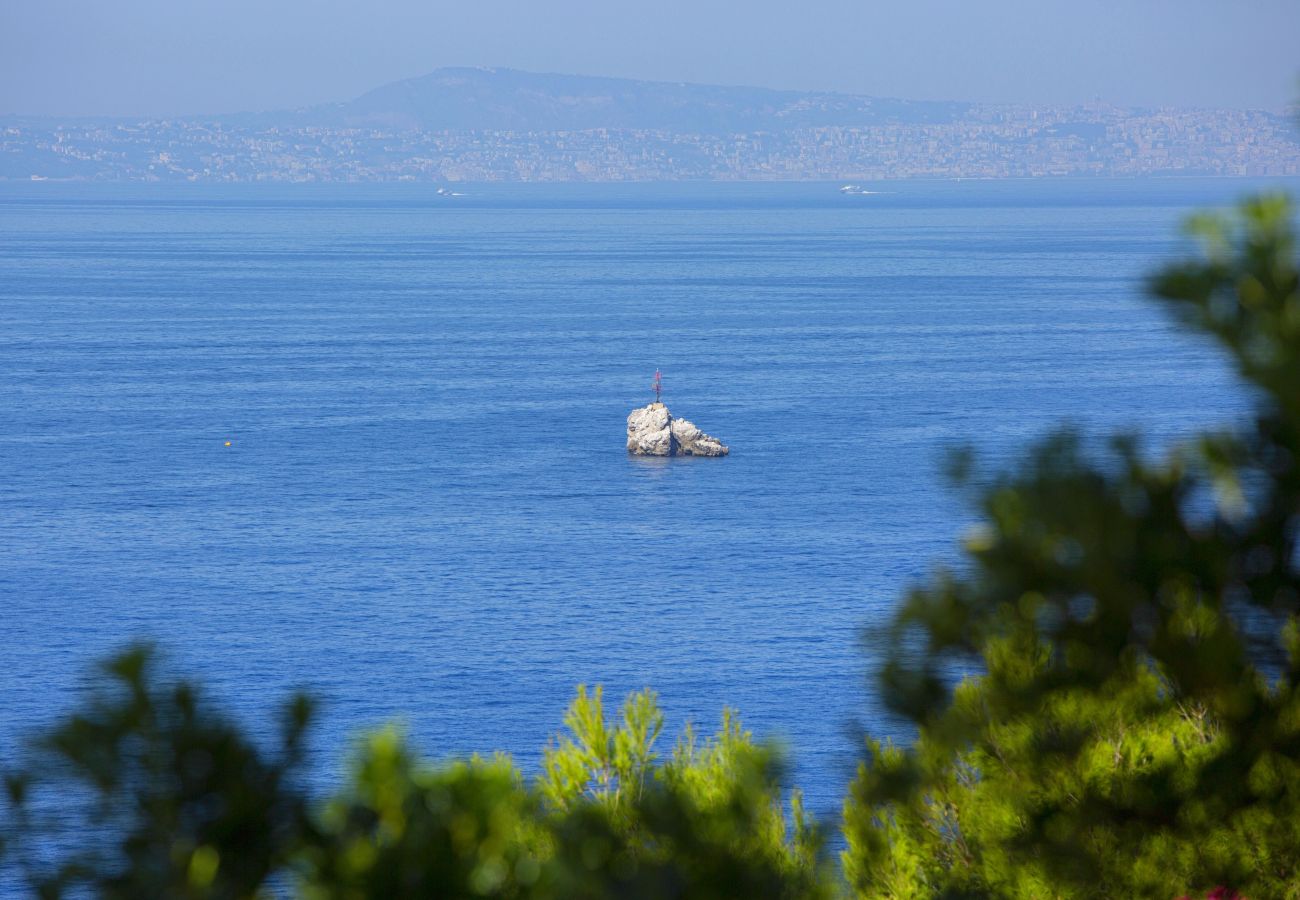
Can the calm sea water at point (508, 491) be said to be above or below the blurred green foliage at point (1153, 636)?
below

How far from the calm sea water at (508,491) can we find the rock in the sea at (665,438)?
135cm

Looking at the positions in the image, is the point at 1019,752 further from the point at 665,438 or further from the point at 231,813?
the point at 665,438

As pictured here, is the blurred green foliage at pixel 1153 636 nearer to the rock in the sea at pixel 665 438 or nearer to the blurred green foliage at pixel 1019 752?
the blurred green foliage at pixel 1019 752

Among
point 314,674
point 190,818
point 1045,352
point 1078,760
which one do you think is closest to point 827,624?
point 314,674

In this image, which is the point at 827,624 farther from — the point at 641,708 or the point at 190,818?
the point at 190,818

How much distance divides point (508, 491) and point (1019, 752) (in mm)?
70467

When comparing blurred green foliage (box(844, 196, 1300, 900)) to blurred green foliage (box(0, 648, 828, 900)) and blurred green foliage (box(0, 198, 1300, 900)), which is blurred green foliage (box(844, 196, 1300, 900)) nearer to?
blurred green foliage (box(0, 198, 1300, 900))

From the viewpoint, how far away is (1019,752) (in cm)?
1305

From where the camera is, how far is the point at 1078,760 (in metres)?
12.2

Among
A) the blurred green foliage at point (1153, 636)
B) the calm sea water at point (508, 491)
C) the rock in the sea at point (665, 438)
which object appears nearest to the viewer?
the blurred green foliage at point (1153, 636)

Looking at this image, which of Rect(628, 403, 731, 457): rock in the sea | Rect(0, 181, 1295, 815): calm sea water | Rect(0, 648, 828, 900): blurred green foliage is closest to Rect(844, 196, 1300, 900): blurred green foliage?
Rect(0, 181, 1295, 815): calm sea water

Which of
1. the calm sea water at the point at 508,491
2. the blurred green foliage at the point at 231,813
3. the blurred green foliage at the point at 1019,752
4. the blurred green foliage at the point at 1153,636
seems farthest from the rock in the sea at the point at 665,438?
the blurred green foliage at the point at 231,813

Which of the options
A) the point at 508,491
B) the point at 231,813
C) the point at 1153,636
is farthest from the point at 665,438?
the point at 231,813

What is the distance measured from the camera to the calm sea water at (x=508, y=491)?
186ft
